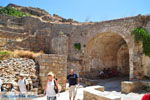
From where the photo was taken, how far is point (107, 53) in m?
17.1

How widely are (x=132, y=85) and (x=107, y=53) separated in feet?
22.0

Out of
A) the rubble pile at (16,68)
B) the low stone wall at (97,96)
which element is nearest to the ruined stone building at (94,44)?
the low stone wall at (97,96)

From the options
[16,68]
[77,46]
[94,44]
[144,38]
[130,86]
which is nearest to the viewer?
[16,68]

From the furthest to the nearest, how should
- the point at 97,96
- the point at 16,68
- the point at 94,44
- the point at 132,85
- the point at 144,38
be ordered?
the point at 94,44 < the point at 144,38 < the point at 132,85 < the point at 16,68 < the point at 97,96

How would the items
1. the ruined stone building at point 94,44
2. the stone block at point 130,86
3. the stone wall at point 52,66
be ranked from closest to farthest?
the stone wall at point 52,66 → the stone block at point 130,86 → the ruined stone building at point 94,44

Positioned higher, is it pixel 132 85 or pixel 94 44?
pixel 94 44

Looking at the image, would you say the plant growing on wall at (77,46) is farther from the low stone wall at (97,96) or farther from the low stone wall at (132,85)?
the low stone wall at (97,96)

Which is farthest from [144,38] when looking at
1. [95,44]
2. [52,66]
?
[52,66]

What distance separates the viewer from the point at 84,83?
47.2ft

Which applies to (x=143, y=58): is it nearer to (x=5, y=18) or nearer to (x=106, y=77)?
(x=106, y=77)

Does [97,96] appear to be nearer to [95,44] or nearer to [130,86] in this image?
[130,86]

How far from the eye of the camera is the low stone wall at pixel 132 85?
416 inches

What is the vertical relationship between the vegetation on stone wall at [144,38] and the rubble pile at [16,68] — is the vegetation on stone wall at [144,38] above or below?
above

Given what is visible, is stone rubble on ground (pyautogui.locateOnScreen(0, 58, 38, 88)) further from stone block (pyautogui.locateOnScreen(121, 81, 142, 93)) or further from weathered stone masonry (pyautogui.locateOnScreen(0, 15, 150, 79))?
weathered stone masonry (pyautogui.locateOnScreen(0, 15, 150, 79))
